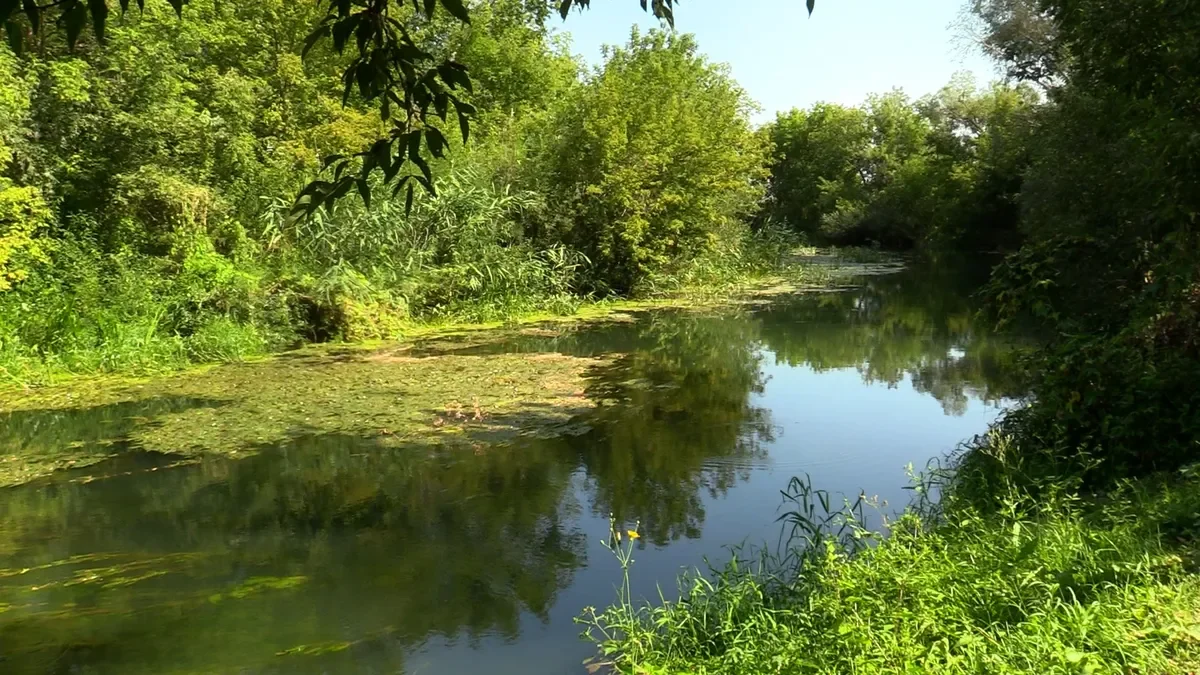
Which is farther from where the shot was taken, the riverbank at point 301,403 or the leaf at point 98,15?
the riverbank at point 301,403

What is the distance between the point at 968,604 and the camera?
3305 mm

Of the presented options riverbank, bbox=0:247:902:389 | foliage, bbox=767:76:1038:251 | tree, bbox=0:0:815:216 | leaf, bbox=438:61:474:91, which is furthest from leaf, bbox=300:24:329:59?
foliage, bbox=767:76:1038:251

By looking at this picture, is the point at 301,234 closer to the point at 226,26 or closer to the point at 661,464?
the point at 226,26

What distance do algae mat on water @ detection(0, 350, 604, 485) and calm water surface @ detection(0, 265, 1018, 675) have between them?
0.27 m

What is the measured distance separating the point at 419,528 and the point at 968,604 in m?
3.27

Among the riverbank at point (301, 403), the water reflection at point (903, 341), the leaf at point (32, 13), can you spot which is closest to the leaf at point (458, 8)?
the leaf at point (32, 13)

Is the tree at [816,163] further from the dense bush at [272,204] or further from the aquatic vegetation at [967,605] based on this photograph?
the aquatic vegetation at [967,605]

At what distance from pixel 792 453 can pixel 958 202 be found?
2830 centimetres

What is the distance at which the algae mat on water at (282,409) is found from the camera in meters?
7.23

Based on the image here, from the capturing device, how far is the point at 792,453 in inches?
269

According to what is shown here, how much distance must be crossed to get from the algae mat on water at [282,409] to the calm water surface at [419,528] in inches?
10.6

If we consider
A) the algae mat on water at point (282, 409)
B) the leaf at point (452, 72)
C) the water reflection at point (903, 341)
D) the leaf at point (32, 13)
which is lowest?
the water reflection at point (903, 341)

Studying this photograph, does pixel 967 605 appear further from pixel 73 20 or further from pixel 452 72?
pixel 73 20

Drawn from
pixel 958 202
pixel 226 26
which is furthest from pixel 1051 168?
pixel 958 202
